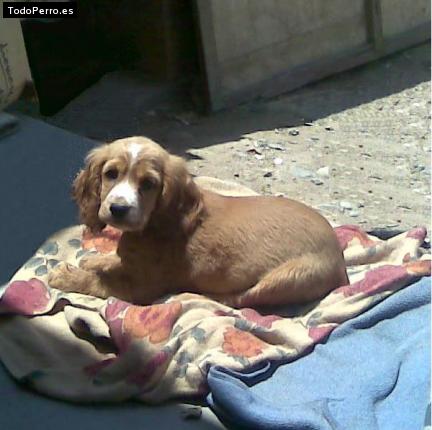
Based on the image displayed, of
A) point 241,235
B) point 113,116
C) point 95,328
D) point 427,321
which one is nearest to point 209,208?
point 241,235

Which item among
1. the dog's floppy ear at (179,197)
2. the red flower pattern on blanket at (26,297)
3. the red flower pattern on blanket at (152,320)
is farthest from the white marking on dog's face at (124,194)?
the red flower pattern on blanket at (26,297)

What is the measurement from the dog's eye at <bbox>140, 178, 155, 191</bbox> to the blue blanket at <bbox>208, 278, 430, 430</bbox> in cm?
71

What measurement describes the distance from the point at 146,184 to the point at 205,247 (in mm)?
332

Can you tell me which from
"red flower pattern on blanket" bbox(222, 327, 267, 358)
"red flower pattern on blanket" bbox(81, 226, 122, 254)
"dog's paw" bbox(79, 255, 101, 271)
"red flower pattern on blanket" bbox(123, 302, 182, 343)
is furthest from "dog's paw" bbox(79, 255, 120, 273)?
"red flower pattern on blanket" bbox(222, 327, 267, 358)

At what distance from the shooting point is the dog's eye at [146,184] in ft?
11.5

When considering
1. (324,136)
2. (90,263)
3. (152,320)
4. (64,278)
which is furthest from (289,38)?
(152,320)

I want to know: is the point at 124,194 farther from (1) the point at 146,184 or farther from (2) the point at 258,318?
(2) the point at 258,318

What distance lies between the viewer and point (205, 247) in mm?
3652

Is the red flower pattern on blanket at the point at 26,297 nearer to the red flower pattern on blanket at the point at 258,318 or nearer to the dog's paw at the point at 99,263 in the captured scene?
the dog's paw at the point at 99,263

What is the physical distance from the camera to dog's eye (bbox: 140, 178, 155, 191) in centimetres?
351

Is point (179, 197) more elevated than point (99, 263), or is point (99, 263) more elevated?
point (179, 197)

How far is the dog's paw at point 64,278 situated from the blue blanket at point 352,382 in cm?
82

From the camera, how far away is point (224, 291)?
3688 millimetres

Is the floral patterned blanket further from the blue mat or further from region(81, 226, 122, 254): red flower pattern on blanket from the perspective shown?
region(81, 226, 122, 254): red flower pattern on blanket
